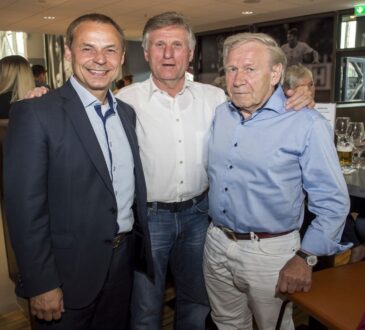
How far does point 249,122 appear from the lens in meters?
1.58

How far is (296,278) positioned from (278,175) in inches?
15.6

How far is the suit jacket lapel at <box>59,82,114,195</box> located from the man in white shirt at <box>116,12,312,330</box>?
421 mm

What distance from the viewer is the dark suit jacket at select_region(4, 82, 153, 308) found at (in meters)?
1.31

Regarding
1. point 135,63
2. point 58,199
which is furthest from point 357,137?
point 135,63

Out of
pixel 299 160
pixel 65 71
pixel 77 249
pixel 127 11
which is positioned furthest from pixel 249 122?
pixel 65 71

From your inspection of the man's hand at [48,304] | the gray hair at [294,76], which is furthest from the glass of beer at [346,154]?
the man's hand at [48,304]

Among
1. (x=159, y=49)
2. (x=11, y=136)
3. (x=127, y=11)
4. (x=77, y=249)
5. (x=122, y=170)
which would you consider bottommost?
(x=77, y=249)

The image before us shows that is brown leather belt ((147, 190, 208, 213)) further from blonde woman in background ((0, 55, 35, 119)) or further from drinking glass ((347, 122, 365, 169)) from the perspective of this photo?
blonde woman in background ((0, 55, 35, 119))

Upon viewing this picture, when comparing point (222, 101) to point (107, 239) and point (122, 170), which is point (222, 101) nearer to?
point (122, 170)

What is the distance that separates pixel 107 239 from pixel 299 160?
0.80 metres

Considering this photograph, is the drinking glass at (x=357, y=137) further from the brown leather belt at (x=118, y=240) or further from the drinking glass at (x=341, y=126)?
the brown leather belt at (x=118, y=240)

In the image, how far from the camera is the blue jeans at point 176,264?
1.83 metres

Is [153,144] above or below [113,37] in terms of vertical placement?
below

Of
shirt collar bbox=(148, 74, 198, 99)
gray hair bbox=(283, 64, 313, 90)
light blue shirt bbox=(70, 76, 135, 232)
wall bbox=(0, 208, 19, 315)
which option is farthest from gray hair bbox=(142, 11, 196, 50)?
wall bbox=(0, 208, 19, 315)
